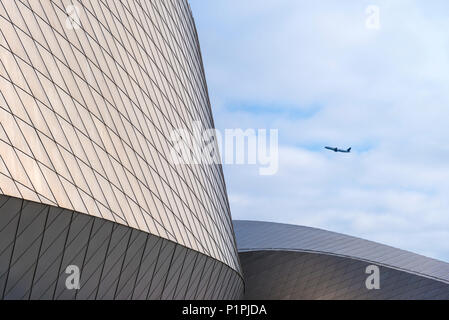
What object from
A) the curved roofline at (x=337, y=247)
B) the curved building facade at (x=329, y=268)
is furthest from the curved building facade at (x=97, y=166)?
the curved roofline at (x=337, y=247)

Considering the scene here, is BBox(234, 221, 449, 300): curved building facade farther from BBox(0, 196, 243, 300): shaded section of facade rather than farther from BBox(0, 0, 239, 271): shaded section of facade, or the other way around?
BBox(0, 196, 243, 300): shaded section of facade

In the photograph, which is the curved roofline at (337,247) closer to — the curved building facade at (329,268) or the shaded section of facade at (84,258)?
the curved building facade at (329,268)

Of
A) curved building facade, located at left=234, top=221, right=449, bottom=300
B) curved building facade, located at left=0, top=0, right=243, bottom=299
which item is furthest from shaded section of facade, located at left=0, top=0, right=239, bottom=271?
curved building facade, located at left=234, top=221, right=449, bottom=300

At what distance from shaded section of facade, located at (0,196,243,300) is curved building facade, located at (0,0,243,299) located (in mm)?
50

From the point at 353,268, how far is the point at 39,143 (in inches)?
2007

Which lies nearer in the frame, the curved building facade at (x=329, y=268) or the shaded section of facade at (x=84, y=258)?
the shaded section of facade at (x=84, y=258)

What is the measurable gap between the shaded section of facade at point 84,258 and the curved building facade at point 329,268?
32.1m

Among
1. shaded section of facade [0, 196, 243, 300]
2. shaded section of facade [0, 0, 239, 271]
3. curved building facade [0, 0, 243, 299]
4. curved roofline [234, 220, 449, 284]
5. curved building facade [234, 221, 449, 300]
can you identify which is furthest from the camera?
curved roofline [234, 220, 449, 284]

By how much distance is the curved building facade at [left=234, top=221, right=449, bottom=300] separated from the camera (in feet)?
222

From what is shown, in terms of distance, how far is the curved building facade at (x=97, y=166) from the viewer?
21.7 m

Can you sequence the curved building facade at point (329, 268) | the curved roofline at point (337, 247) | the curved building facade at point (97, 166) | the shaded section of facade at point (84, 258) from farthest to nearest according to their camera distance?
the curved roofline at point (337, 247) → the curved building facade at point (329, 268) → the curved building facade at point (97, 166) → the shaded section of facade at point (84, 258)
